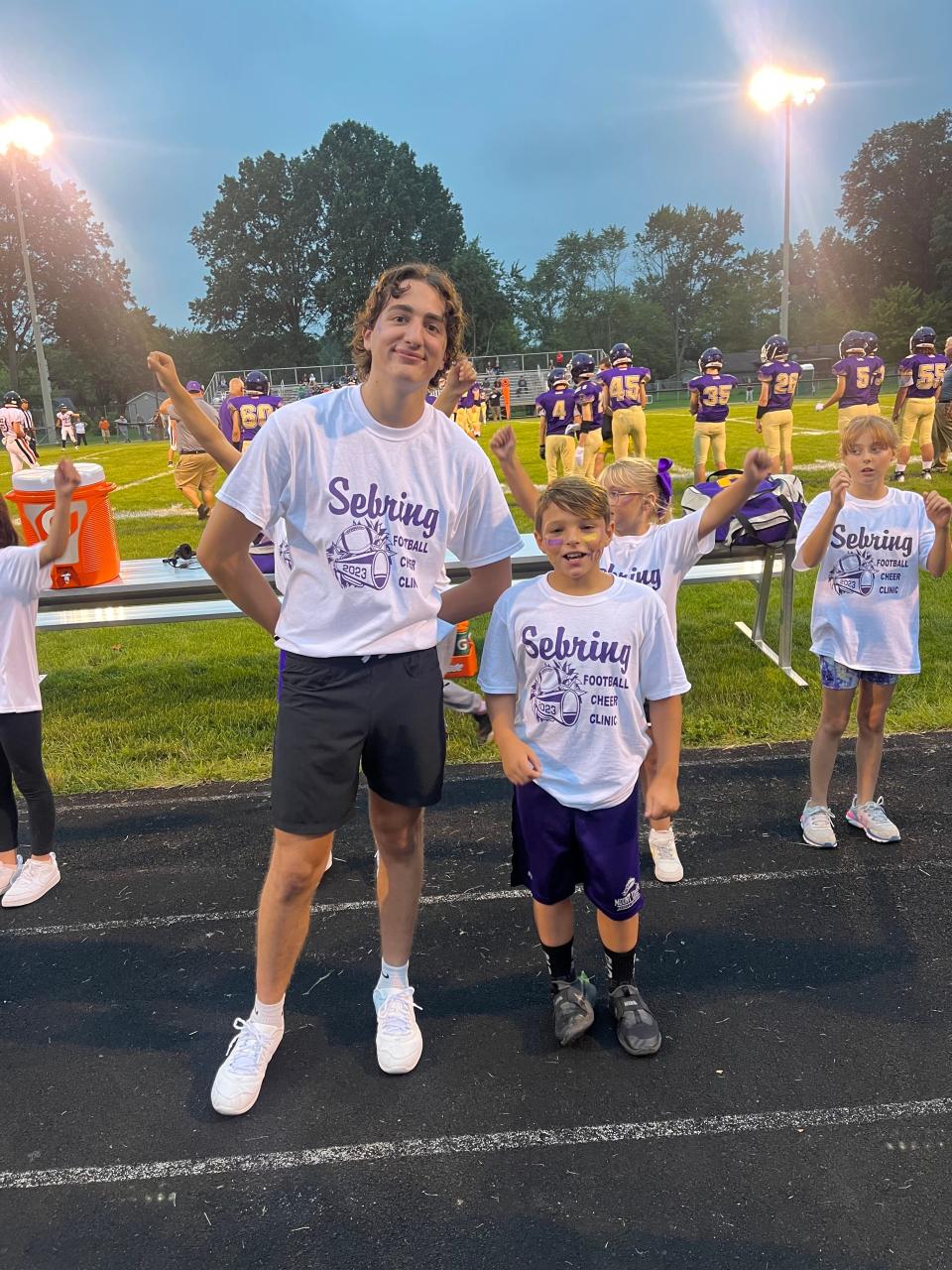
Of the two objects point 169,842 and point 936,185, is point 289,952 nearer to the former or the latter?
point 169,842

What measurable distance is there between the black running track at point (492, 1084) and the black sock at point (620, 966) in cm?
21

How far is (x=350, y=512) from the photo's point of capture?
2271mm

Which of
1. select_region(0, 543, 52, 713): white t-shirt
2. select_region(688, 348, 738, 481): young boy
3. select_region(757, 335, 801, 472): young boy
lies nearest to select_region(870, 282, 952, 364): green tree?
select_region(757, 335, 801, 472): young boy

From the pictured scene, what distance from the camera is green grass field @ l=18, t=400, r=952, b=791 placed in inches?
207

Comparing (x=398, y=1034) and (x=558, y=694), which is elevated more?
(x=558, y=694)

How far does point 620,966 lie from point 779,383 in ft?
46.8

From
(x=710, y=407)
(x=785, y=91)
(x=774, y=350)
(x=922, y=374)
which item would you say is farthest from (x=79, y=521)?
(x=785, y=91)

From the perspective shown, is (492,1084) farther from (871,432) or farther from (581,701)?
(871,432)

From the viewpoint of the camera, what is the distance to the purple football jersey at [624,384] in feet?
55.3

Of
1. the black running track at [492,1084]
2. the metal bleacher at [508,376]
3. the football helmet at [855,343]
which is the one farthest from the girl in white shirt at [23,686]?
the metal bleacher at [508,376]

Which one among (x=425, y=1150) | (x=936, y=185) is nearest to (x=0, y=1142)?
(x=425, y=1150)

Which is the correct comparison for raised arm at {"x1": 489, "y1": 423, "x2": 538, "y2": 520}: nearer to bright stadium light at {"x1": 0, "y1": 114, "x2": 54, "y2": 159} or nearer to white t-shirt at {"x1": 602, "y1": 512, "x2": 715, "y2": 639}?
white t-shirt at {"x1": 602, "y1": 512, "x2": 715, "y2": 639}

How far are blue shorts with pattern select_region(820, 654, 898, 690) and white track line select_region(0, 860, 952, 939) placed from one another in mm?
798

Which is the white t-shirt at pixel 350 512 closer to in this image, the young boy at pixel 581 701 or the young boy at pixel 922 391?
the young boy at pixel 581 701
